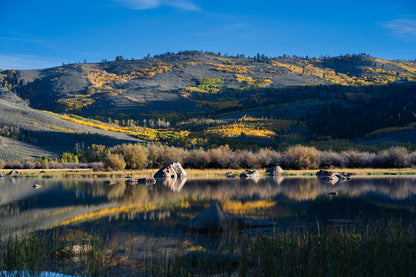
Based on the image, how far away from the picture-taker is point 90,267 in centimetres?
729

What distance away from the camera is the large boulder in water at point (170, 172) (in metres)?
32.8

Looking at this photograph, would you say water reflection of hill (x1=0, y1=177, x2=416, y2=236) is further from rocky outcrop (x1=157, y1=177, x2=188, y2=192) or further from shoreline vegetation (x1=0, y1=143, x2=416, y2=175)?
shoreline vegetation (x1=0, y1=143, x2=416, y2=175)

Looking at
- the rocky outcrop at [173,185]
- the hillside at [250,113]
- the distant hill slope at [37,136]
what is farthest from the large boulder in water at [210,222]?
the distant hill slope at [37,136]

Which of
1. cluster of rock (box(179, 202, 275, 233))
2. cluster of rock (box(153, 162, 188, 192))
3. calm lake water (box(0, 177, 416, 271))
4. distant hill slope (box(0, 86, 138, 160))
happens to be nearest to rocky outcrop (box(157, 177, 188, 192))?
cluster of rock (box(153, 162, 188, 192))

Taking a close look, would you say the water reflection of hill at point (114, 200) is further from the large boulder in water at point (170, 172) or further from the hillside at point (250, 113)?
the hillside at point (250, 113)

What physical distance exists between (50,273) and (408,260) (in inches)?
245

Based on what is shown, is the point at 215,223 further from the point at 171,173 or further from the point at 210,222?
the point at 171,173

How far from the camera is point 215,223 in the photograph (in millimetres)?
11344

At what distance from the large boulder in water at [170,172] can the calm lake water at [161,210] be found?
34.6 ft

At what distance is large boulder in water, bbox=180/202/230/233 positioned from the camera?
37.2ft

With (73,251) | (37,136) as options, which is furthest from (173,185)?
(37,136)

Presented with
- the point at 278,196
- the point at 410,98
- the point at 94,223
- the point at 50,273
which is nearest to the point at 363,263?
the point at 50,273

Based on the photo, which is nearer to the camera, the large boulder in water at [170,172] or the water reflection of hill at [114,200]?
the water reflection of hill at [114,200]

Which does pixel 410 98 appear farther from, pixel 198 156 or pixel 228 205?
pixel 228 205
